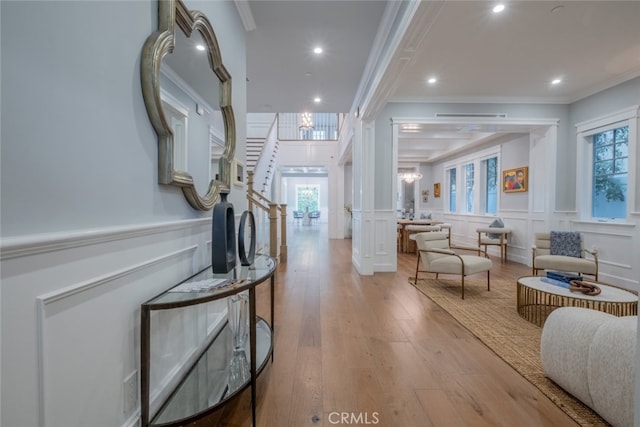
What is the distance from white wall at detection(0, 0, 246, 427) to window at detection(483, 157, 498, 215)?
24.4 ft

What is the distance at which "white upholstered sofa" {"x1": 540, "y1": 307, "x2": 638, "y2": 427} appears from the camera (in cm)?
132

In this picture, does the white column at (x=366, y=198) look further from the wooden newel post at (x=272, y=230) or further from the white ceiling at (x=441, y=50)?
the wooden newel post at (x=272, y=230)

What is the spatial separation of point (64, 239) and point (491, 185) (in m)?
8.04

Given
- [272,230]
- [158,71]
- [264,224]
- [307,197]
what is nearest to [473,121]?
[272,230]

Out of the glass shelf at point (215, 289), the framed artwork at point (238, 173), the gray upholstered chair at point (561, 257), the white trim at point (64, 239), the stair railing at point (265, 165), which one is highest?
the stair railing at point (265, 165)

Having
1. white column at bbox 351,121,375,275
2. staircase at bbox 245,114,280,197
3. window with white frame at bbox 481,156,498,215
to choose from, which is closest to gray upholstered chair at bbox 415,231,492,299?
white column at bbox 351,121,375,275

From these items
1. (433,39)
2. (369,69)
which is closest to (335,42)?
(369,69)

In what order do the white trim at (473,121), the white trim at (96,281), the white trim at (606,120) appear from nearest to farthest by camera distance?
1. the white trim at (96,281)
2. the white trim at (606,120)
3. the white trim at (473,121)

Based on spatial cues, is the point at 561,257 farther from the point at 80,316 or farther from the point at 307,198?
the point at 307,198

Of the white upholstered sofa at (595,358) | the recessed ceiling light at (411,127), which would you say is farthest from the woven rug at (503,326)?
the recessed ceiling light at (411,127)

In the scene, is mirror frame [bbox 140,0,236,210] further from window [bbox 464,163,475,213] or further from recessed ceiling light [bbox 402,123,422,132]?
window [bbox 464,163,475,213]

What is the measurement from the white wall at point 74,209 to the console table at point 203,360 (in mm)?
80

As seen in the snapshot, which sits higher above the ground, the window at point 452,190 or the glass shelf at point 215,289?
the window at point 452,190

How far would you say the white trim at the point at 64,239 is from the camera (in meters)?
0.68
